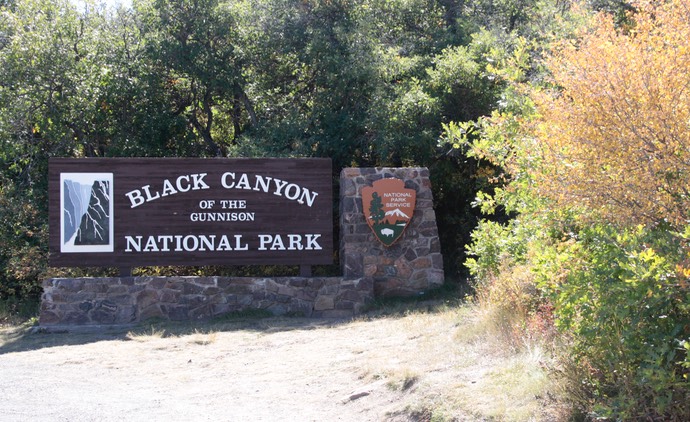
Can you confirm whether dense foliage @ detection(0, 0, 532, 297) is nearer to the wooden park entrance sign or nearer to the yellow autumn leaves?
the wooden park entrance sign

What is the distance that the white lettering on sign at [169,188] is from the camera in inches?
588

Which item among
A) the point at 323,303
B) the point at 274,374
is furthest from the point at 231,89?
the point at 274,374

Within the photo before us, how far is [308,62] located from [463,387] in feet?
40.0

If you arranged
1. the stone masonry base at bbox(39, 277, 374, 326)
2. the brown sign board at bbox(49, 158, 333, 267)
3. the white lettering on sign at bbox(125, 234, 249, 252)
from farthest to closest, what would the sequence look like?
the white lettering on sign at bbox(125, 234, 249, 252)
the brown sign board at bbox(49, 158, 333, 267)
the stone masonry base at bbox(39, 277, 374, 326)

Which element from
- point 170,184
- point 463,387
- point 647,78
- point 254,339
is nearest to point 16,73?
point 170,184

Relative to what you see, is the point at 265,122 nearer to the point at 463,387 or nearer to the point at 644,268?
the point at 463,387

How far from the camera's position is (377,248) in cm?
1545

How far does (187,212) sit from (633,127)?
10713mm

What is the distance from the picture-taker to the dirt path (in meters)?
7.55

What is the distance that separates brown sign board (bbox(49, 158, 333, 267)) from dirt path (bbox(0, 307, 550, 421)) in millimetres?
1697

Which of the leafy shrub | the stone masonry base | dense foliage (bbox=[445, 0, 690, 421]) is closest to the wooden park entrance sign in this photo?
the stone masonry base

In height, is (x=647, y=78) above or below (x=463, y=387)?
above

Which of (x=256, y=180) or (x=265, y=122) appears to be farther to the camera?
(x=265, y=122)

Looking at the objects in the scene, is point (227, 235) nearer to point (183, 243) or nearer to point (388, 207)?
point (183, 243)
